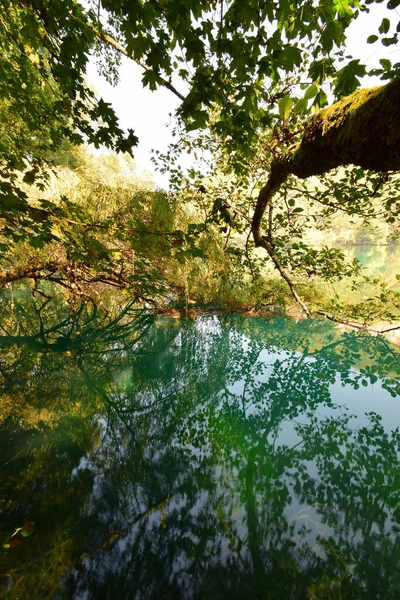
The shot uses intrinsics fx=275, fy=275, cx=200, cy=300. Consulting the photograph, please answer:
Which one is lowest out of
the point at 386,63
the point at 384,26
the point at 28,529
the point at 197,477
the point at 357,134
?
the point at 28,529

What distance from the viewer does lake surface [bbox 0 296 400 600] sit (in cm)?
197

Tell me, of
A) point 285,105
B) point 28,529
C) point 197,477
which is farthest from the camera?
point 197,477

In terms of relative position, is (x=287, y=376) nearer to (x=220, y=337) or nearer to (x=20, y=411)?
(x=220, y=337)

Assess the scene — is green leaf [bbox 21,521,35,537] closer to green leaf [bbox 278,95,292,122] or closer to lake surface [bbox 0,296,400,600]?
lake surface [bbox 0,296,400,600]

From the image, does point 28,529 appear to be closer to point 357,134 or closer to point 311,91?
point 357,134

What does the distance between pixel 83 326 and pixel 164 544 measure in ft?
23.3

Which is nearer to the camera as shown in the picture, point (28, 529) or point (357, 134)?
point (357, 134)

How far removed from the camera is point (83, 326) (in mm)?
8383

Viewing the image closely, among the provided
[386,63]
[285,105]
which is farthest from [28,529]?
[386,63]

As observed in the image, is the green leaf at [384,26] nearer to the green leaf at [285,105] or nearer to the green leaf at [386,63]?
the green leaf at [386,63]

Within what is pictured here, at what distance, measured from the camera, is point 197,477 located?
9.57 ft

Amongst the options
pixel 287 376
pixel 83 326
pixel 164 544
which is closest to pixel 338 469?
pixel 164 544

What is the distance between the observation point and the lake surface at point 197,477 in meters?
1.97

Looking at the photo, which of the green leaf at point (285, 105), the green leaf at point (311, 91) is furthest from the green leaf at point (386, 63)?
the green leaf at point (285, 105)
